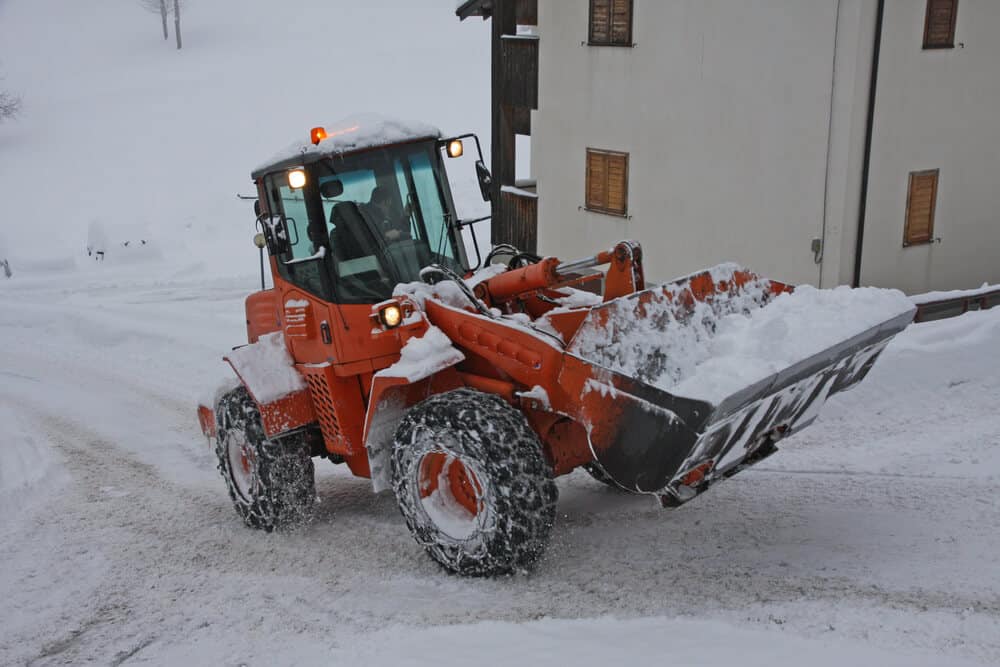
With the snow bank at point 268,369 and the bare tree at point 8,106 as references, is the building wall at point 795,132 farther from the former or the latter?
the bare tree at point 8,106

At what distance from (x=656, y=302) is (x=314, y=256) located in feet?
7.06

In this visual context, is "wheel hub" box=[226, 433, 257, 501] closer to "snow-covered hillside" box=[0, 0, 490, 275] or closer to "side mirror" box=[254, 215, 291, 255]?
"side mirror" box=[254, 215, 291, 255]

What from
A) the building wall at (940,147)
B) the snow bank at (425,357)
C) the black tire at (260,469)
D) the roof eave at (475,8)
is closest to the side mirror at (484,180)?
the snow bank at (425,357)

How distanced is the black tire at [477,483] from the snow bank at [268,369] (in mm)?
1173

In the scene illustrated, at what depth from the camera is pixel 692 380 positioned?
4.61m

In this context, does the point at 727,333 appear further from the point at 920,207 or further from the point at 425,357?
the point at 920,207

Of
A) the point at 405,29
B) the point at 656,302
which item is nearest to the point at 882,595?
the point at 656,302

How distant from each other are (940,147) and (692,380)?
9.66 m

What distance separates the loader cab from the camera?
19.4 ft

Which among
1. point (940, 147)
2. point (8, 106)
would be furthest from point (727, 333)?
point (8, 106)

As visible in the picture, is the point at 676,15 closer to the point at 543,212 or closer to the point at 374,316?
the point at 543,212

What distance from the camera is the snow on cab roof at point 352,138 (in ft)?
19.3

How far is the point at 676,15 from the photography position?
523 inches

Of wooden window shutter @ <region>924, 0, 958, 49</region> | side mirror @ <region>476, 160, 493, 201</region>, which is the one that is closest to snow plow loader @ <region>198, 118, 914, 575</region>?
side mirror @ <region>476, 160, 493, 201</region>
